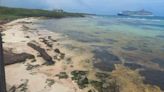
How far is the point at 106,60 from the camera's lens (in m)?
17.8

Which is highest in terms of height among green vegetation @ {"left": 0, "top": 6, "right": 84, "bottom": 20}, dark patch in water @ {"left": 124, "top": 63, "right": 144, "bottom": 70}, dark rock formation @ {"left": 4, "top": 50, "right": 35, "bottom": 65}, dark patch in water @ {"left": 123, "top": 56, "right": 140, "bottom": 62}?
dark rock formation @ {"left": 4, "top": 50, "right": 35, "bottom": 65}

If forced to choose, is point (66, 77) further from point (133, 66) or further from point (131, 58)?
point (131, 58)

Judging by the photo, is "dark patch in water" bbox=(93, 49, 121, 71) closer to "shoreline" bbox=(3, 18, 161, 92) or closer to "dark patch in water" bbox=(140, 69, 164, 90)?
"shoreline" bbox=(3, 18, 161, 92)

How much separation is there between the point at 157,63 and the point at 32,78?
9361 mm

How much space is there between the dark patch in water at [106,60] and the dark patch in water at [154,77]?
206cm

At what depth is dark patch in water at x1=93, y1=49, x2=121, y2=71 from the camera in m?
15.7

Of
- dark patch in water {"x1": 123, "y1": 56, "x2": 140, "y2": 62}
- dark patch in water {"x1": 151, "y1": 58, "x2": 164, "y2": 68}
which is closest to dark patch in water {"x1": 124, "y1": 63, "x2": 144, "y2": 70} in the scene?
dark patch in water {"x1": 123, "y1": 56, "x2": 140, "y2": 62}

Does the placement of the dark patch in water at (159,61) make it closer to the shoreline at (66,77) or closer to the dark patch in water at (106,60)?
the dark patch in water at (106,60)

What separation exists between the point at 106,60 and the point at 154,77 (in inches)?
176

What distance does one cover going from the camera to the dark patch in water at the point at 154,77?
511 inches

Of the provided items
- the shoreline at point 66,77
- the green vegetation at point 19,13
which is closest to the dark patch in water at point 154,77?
the shoreline at point 66,77

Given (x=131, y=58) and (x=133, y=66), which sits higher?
(x=133, y=66)

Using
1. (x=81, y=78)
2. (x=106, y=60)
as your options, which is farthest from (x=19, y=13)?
(x=81, y=78)

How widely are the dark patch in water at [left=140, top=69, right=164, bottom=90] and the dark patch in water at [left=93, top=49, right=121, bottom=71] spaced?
2057 mm
